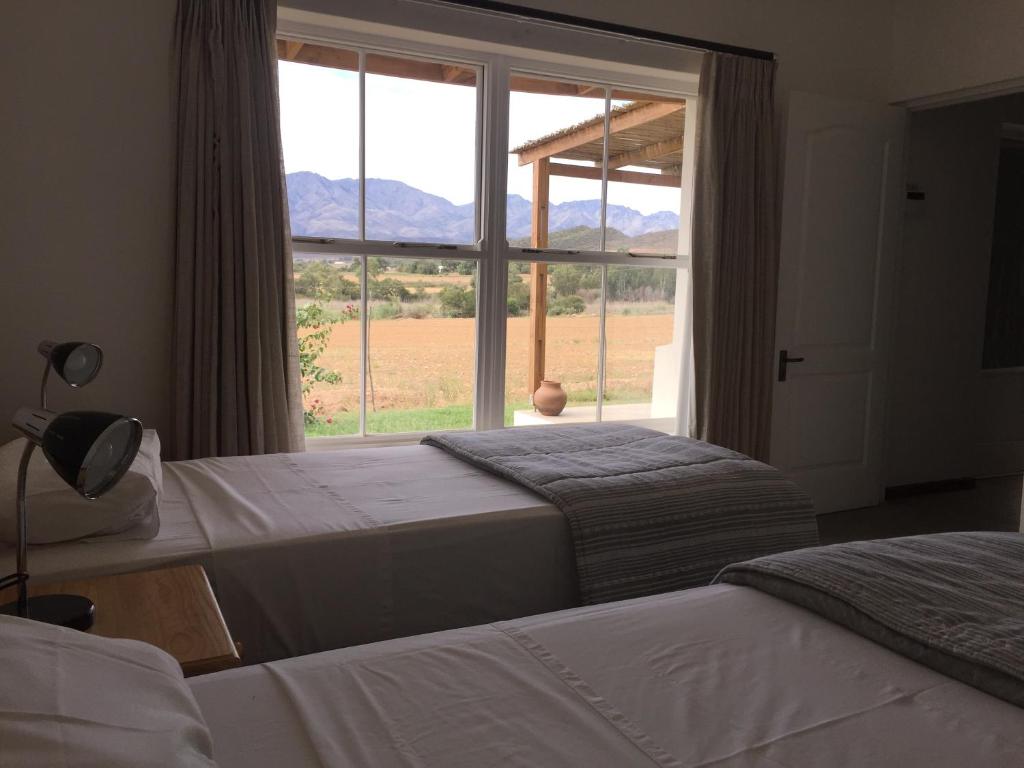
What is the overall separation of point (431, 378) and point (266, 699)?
102 inches

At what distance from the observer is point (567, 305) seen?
3846mm

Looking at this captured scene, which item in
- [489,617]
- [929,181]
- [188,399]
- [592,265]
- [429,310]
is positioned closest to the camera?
[489,617]

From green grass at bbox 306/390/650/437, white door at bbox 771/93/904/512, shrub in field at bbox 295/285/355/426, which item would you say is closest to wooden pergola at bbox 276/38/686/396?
green grass at bbox 306/390/650/437

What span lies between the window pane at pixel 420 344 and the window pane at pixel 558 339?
0.22m

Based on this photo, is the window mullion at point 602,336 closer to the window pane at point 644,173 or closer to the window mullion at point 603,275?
the window mullion at point 603,275

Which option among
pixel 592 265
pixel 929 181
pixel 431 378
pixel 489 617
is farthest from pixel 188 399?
pixel 929 181

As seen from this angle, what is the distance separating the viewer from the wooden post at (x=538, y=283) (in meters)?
3.72

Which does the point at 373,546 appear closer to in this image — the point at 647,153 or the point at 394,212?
the point at 394,212

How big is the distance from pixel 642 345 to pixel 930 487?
2217 millimetres

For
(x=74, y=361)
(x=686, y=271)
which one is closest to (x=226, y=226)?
(x=74, y=361)

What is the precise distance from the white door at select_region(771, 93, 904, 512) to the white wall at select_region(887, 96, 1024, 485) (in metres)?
0.37

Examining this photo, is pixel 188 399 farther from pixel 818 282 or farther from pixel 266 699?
pixel 818 282

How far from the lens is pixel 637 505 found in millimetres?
2145

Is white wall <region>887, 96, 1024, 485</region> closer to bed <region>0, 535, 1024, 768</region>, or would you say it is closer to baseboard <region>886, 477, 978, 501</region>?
baseboard <region>886, 477, 978, 501</region>
